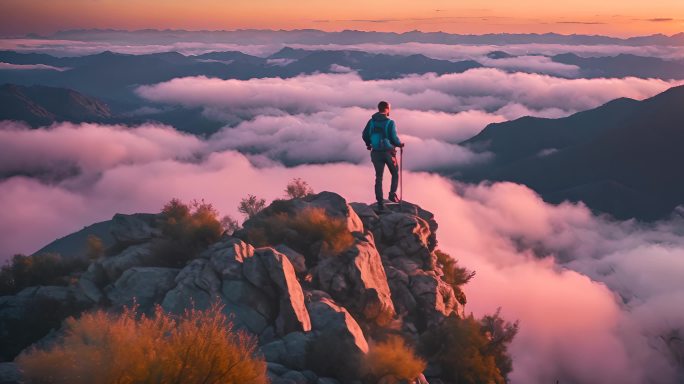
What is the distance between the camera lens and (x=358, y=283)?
54.9 feet

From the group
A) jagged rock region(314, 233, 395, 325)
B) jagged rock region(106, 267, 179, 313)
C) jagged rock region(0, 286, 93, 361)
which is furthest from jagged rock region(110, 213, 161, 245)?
jagged rock region(314, 233, 395, 325)

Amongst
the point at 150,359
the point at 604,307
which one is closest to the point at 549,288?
the point at 604,307

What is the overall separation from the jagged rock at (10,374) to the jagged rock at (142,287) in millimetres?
5066

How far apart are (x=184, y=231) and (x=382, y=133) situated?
8.52m

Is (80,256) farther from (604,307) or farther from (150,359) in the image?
(604,307)

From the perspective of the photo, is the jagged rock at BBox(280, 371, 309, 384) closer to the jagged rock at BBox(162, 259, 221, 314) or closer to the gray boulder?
the jagged rock at BBox(162, 259, 221, 314)

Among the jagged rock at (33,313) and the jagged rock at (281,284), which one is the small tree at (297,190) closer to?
the jagged rock at (281,284)

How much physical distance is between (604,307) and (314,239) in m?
141

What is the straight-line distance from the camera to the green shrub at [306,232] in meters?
18.0

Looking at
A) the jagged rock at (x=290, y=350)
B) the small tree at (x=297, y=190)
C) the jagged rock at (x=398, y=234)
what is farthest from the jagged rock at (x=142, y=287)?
the small tree at (x=297, y=190)

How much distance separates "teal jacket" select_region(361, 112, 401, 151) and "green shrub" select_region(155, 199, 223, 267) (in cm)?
698

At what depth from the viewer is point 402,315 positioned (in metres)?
17.8

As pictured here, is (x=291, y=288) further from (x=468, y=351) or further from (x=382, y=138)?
(x=382, y=138)

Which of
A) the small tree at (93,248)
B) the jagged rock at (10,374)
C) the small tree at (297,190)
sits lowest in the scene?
the small tree at (93,248)
